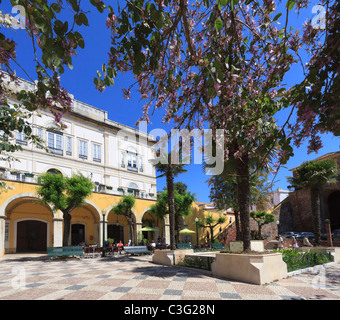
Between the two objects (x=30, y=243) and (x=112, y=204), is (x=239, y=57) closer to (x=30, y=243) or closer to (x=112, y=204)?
(x=112, y=204)

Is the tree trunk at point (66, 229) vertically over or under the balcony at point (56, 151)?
under

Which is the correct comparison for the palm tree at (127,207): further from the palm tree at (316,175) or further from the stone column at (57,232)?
the palm tree at (316,175)

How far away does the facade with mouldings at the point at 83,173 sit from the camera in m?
20.8

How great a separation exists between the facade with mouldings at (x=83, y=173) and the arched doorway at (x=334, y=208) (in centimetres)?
2218

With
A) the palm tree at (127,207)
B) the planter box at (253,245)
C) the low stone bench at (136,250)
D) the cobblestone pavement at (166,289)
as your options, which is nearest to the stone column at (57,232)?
the palm tree at (127,207)

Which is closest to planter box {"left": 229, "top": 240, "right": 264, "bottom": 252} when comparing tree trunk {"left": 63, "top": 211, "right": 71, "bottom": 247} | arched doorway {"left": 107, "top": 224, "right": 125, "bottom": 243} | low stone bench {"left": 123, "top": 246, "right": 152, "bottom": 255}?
low stone bench {"left": 123, "top": 246, "right": 152, "bottom": 255}

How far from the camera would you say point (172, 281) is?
8148 mm

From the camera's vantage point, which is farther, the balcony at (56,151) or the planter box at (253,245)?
the balcony at (56,151)

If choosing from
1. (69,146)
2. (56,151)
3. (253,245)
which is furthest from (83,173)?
(253,245)

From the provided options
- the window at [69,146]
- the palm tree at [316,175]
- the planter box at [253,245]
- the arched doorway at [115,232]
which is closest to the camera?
the planter box at [253,245]

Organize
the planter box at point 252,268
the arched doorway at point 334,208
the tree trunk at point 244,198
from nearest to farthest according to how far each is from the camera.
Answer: the planter box at point 252,268 → the tree trunk at point 244,198 → the arched doorway at point 334,208

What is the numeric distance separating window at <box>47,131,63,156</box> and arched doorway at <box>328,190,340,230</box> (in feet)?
108
